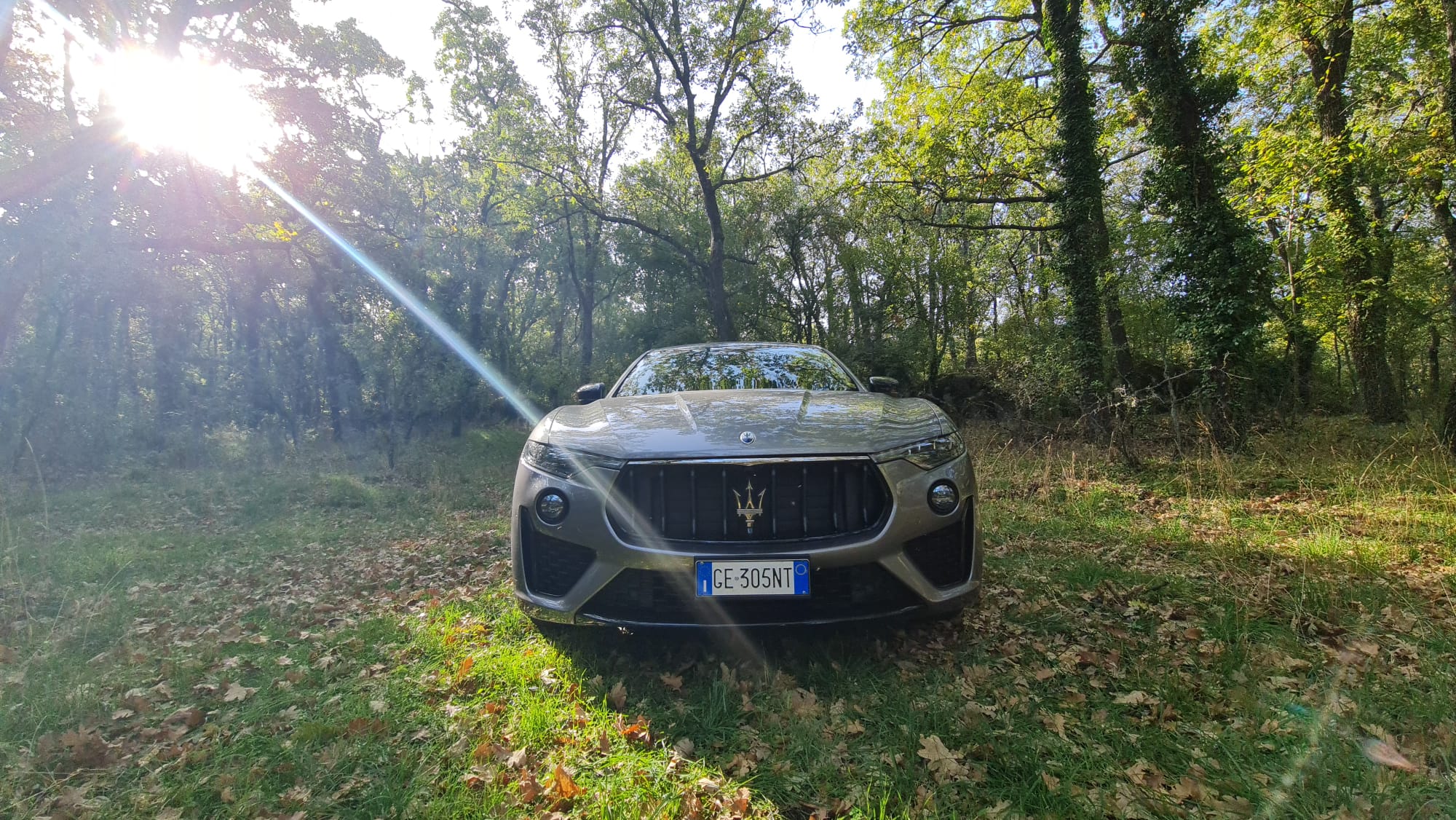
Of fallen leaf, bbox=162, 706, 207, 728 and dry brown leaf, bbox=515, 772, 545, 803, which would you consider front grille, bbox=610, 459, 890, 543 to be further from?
fallen leaf, bbox=162, 706, 207, 728

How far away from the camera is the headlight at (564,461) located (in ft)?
7.68

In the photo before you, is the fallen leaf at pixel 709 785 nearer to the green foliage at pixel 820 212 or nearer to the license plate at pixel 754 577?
the license plate at pixel 754 577

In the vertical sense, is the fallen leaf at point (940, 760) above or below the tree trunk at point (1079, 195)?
below

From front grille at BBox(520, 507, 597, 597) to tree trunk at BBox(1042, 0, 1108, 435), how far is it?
822 cm

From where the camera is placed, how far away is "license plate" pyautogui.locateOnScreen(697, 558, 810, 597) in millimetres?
2121

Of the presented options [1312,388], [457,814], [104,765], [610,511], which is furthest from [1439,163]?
[104,765]

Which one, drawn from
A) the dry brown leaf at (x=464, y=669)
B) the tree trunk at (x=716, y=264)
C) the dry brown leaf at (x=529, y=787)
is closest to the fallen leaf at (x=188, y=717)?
the dry brown leaf at (x=464, y=669)

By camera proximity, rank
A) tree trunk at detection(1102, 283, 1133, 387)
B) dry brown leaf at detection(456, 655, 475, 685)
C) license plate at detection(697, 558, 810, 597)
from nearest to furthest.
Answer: license plate at detection(697, 558, 810, 597) < dry brown leaf at detection(456, 655, 475, 685) < tree trunk at detection(1102, 283, 1133, 387)

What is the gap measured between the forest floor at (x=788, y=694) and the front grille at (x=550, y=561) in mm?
415

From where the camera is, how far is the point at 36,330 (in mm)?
10297

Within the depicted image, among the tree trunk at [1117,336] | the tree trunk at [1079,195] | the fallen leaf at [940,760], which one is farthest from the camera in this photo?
the tree trunk at [1117,336]

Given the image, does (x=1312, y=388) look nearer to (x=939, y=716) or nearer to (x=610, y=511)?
(x=939, y=716)

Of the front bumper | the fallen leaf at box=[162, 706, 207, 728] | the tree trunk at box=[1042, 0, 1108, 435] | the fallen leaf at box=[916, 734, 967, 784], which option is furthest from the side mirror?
the tree trunk at box=[1042, 0, 1108, 435]

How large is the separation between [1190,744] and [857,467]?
135cm
